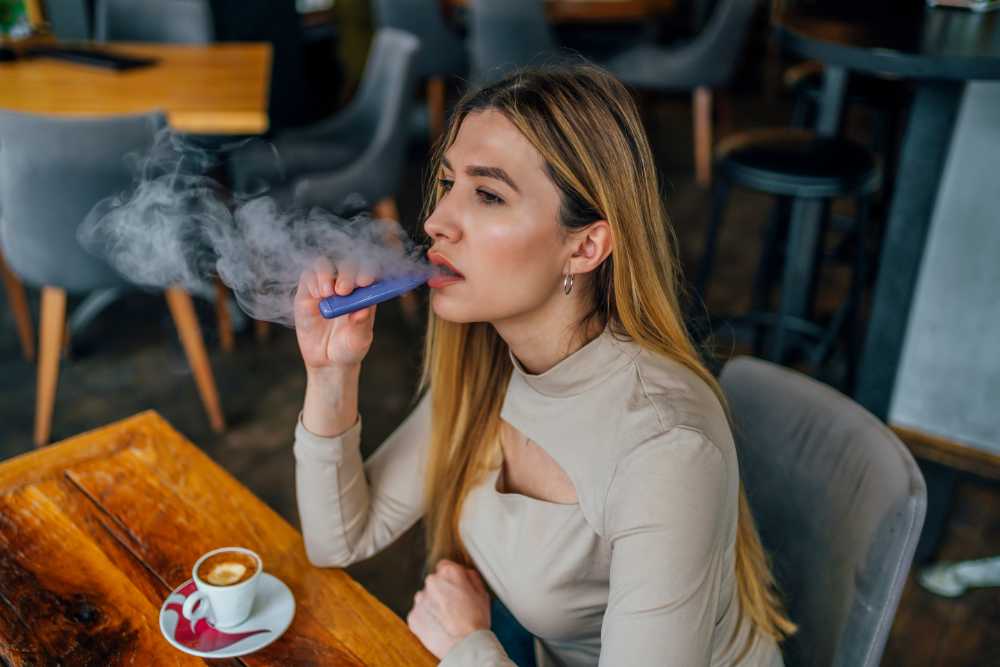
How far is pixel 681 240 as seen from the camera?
13.9 feet

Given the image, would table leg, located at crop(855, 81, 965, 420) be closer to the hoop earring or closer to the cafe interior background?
the cafe interior background

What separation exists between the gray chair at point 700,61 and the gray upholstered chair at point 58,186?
9.56 ft

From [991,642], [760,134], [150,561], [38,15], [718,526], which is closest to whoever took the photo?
[718,526]

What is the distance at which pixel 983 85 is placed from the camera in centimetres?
210

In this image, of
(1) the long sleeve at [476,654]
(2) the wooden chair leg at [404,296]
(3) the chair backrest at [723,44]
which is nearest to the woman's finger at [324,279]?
(1) the long sleeve at [476,654]

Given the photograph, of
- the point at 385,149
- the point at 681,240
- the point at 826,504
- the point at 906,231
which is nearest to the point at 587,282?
Result: the point at 826,504

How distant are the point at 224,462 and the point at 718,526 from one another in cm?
200

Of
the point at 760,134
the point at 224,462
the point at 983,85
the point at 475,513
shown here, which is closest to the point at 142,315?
the point at 224,462

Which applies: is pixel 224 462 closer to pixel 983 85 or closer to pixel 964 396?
pixel 964 396

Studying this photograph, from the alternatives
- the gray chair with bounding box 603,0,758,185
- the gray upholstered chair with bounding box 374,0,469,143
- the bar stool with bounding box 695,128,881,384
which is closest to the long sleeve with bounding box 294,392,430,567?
the bar stool with bounding box 695,128,881,384

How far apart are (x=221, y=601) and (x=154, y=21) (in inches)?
136

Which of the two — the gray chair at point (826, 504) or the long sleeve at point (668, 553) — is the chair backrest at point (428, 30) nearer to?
the gray chair at point (826, 504)

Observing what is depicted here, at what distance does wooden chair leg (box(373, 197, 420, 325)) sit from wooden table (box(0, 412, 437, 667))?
1.97 metres

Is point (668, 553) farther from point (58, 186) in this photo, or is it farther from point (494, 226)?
point (58, 186)
